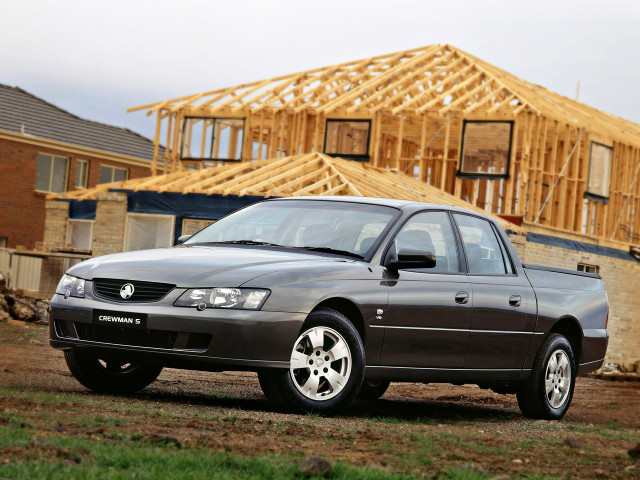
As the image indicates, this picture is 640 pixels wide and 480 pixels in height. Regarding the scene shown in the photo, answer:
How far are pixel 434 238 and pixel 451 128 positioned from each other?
2269 cm

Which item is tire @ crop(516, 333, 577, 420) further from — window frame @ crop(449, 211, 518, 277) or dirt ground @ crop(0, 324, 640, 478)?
window frame @ crop(449, 211, 518, 277)

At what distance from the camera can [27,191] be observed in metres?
41.6

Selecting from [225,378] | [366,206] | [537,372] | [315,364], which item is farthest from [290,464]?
[225,378]

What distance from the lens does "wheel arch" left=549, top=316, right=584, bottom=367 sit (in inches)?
413

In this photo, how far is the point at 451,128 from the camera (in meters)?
31.6

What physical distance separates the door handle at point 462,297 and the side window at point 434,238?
222 millimetres

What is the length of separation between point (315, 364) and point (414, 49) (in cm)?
2784

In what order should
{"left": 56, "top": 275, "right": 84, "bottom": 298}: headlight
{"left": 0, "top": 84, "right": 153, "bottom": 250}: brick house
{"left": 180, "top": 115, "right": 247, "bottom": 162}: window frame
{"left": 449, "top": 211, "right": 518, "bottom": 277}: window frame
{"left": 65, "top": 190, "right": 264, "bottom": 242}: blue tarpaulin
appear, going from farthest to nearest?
{"left": 0, "top": 84, "right": 153, "bottom": 250}: brick house → {"left": 180, "top": 115, "right": 247, "bottom": 162}: window frame → {"left": 65, "top": 190, "right": 264, "bottom": 242}: blue tarpaulin → {"left": 449, "top": 211, "right": 518, "bottom": 277}: window frame → {"left": 56, "top": 275, "right": 84, "bottom": 298}: headlight

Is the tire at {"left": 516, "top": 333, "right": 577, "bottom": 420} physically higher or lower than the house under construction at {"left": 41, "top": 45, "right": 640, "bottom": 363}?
lower

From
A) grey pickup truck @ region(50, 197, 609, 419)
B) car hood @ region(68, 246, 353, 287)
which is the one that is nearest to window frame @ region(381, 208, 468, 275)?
grey pickup truck @ region(50, 197, 609, 419)

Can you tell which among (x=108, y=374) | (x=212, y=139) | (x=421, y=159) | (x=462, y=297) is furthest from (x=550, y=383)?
(x=212, y=139)

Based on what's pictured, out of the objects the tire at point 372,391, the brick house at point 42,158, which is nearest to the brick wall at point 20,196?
the brick house at point 42,158

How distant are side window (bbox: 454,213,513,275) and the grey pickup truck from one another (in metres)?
0.02

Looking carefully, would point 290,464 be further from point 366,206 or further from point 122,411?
point 366,206
